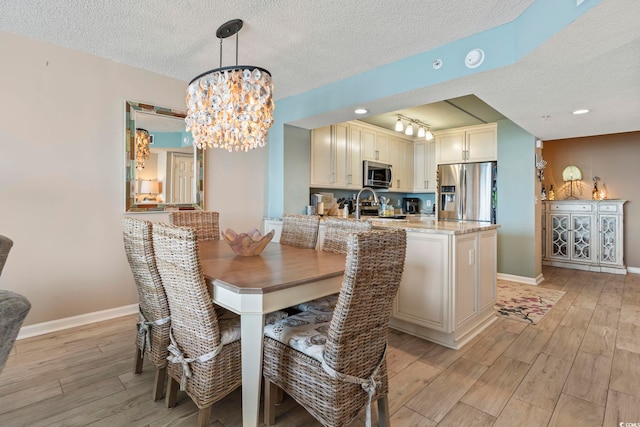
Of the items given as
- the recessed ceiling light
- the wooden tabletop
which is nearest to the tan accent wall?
the recessed ceiling light

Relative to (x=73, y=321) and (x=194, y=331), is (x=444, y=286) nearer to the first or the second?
(x=194, y=331)

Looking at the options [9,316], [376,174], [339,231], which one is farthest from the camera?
[376,174]

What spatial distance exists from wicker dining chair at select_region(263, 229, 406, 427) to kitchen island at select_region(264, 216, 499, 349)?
45.2 inches

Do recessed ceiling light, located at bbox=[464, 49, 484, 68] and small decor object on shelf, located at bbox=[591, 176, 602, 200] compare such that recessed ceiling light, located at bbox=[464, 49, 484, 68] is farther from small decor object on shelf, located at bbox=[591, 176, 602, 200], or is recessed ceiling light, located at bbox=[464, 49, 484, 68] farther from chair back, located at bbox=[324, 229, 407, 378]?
small decor object on shelf, located at bbox=[591, 176, 602, 200]

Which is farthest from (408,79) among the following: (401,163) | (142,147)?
(401,163)

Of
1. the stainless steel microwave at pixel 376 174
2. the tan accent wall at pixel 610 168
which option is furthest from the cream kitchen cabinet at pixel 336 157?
the tan accent wall at pixel 610 168

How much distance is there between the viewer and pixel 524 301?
3.55 meters

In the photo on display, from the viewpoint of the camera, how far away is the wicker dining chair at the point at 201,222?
2684 mm

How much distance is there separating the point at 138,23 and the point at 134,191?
148cm

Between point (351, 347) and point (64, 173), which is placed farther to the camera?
Result: point (64, 173)

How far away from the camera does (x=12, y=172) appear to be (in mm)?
2451

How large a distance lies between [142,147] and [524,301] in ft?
14.5

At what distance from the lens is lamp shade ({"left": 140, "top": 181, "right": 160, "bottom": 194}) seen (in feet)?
10.2

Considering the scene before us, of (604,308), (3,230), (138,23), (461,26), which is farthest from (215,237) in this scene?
(604,308)
